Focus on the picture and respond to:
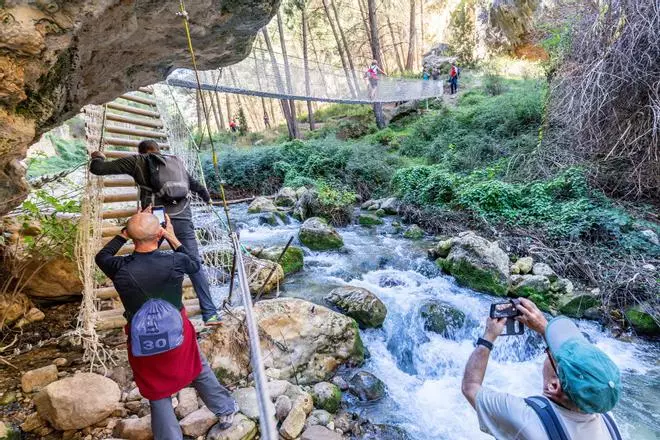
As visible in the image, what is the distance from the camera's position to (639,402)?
2.54 meters

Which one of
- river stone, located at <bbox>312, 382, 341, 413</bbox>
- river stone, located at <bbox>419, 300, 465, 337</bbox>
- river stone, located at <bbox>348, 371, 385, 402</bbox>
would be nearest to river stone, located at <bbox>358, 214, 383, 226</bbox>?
river stone, located at <bbox>419, 300, 465, 337</bbox>

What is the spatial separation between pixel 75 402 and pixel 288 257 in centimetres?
273

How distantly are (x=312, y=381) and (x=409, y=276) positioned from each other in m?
2.19

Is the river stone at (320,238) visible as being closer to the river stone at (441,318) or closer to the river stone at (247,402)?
the river stone at (441,318)

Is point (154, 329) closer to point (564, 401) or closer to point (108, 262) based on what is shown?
point (108, 262)

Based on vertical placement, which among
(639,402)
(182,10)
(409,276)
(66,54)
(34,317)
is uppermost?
(182,10)

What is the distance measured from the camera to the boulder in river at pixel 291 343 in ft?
7.07

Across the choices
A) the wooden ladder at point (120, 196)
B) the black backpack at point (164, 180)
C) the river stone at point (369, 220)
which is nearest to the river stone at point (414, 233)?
the river stone at point (369, 220)

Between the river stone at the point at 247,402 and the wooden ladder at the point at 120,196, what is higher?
the wooden ladder at the point at 120,196

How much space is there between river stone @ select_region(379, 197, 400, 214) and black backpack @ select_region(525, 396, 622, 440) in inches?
236

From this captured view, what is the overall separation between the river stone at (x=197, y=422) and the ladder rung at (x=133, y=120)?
2891 millimetres

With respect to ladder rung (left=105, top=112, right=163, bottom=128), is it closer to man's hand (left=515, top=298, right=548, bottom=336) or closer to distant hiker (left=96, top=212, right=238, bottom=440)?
distant hiker (left=96, top=212, right=238, bottom=440)

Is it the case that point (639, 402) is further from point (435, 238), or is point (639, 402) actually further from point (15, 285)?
point (15, 285)

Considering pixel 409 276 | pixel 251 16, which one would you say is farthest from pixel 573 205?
pixel 251 16
